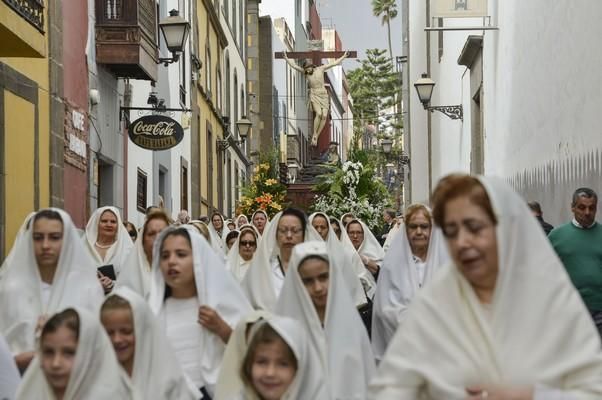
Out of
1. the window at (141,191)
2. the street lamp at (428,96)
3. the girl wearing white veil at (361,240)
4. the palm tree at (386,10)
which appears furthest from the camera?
the palm tree at (386,10)

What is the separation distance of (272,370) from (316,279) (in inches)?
60.6

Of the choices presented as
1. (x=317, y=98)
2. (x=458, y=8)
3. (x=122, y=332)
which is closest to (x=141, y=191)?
(x=458, y=8)

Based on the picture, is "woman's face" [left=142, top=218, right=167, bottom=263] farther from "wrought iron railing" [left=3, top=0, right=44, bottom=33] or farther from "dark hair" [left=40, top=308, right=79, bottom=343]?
"wrought iron railing" [left=3, top=0, right=44, bottom=33]

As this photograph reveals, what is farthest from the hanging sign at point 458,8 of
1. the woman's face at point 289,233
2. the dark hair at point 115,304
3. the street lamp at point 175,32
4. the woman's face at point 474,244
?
the woman's face at point 474,244

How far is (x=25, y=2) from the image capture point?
15062mm

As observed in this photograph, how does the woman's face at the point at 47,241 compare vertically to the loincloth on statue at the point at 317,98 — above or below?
below

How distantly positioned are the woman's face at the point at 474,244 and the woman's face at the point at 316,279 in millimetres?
2581

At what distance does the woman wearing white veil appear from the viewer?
407cm

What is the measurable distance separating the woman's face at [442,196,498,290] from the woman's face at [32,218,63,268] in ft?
13.0

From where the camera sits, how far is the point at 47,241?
7.70m

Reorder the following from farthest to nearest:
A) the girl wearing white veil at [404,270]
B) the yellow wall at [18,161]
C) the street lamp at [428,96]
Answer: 1. the street lamp at [428,96]
2. the yellow wall at [18,161]
3. the girl wearing white veil at [404,270]

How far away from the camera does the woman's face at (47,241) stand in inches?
302

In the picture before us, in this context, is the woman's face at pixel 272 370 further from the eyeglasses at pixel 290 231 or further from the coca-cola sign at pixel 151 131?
the coca-cola sign at pixel 151 131

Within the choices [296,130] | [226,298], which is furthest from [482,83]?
[296,130]
